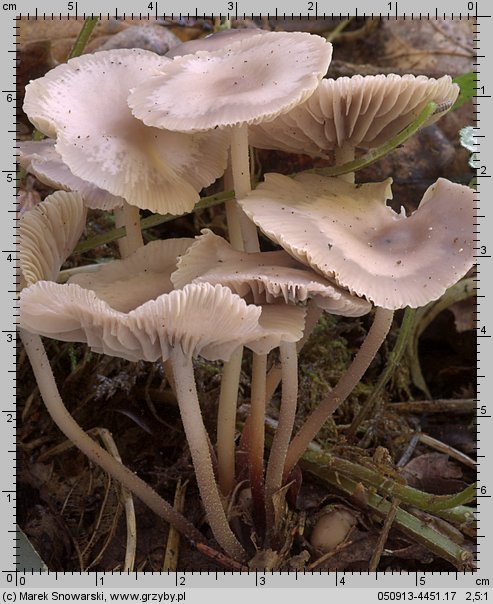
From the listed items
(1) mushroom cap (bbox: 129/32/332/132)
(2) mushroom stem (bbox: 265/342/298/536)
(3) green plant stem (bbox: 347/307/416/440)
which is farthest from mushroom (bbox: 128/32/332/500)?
(3) green plant stem (bbox: 347/307/416/440)

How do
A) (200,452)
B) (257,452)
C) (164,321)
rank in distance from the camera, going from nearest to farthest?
1. (164,321)
2. (200,452)
3. (257,452)

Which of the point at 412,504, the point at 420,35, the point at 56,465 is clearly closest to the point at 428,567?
the point at 412,504

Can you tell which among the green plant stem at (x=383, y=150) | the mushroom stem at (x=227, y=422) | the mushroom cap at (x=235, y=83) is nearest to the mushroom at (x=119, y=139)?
the mushroom cap at (x=235, y=83)

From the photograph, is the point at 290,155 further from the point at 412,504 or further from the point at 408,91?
the point at 412,504

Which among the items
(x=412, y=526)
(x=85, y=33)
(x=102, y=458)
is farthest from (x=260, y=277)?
(x=85, y=33)

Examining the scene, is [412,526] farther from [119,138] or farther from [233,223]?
[119,138]

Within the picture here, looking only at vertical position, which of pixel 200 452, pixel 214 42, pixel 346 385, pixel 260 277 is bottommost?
pixel 200 452

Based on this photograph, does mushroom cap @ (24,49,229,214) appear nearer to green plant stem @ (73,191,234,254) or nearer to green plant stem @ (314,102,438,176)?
green plant stem @ (73,191,234,254)

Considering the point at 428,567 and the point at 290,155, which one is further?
the point at 290,155
